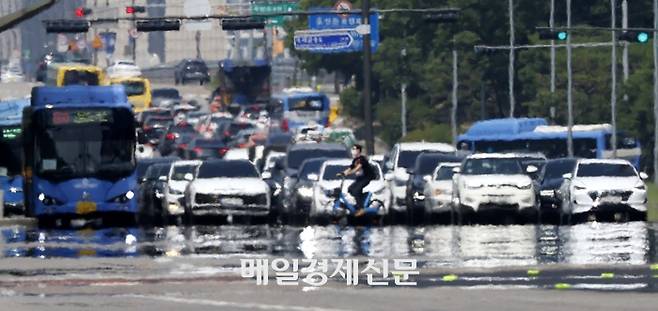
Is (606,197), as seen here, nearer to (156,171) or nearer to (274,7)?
(156,171)

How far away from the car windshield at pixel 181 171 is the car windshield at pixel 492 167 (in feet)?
24.8

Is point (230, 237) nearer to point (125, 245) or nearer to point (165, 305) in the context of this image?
point (125, 245)

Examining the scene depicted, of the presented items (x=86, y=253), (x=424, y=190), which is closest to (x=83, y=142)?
(x=424, y=190)

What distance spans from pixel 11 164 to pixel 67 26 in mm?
11147

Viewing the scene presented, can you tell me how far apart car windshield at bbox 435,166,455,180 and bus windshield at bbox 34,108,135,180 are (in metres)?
6.52

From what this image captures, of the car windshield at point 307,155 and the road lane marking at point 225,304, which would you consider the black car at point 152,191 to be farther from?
the road lane marking at point 225,304

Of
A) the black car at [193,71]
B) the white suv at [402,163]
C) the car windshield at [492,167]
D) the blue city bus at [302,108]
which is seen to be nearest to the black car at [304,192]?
the white suv at [402,163]

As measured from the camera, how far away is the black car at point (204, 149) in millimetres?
92750

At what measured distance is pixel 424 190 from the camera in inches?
1900

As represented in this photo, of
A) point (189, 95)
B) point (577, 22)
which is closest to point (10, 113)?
point (577, 22)

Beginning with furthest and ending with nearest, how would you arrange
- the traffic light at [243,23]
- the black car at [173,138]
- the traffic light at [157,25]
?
the black car at [173,138], the traffic light at [243,23], the traffic light at [157,25]

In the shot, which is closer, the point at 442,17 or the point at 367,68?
the point at 367,68

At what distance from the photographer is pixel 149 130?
10788 centimetres

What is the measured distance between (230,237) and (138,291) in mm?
13320
